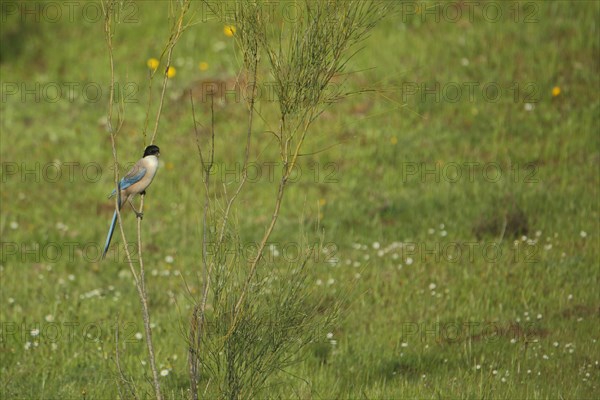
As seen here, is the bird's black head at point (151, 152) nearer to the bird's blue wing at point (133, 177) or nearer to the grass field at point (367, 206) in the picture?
the bird's blue wing at point (133, 177)

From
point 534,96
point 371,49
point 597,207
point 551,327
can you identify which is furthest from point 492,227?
point 371,49

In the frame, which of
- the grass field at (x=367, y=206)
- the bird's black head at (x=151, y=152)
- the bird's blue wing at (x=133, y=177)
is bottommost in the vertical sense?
the grass field at (x=367, y=206)

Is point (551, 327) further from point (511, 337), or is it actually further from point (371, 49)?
point (371, 49)

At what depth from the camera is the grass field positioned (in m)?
7.63

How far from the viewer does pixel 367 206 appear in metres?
11.1

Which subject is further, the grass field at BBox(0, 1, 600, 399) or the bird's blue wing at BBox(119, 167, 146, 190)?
the grass field at BBox(0, 1, 600, 399)

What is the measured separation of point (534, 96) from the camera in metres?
12.7

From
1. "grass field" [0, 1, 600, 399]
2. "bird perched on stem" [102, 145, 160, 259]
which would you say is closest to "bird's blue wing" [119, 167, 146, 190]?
"bird perched on stem" [102, 145, 160, 259]

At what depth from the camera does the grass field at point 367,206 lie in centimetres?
763

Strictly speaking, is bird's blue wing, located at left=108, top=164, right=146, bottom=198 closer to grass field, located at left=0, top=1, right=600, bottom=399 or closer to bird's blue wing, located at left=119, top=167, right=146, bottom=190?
bird's blue wing, located at left=119, top=167, right=146, bottom=190

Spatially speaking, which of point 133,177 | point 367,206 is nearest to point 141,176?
point 133,177

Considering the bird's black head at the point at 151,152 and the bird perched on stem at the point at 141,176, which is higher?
the bird's black head at the point at 151,152

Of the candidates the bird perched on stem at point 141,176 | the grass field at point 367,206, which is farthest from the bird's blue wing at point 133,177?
the grass field at point 367,206

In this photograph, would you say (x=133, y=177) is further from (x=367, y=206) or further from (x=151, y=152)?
(x=367, y=206)
